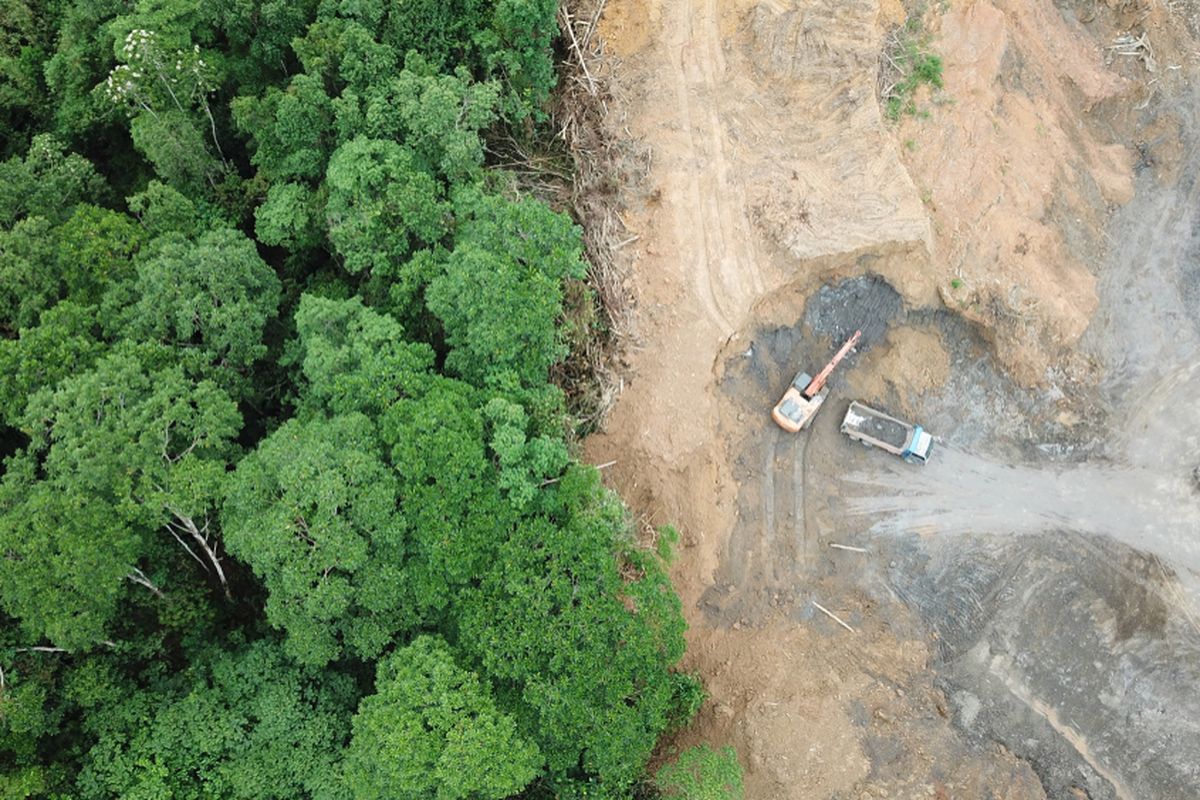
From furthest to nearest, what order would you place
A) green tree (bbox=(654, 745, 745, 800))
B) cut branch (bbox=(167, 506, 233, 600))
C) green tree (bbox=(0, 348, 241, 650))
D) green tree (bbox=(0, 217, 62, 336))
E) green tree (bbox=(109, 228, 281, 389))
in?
1. green tree (bbox=(0, 217, 62, 336))
2. green tree (bbox=(109, 228, 281, 389))
3. green tree (bbox=(654, 745, 745, 800))
4. cut branch (bbox=(167, 506, 233, 600))
5. green tree (bbox=(0, 348, 241, 650))

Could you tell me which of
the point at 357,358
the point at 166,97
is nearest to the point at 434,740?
the point at 357,358

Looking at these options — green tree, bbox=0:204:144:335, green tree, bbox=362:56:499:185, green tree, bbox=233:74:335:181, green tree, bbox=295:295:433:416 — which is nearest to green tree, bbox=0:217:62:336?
green tree, bbox=0:204:144:335

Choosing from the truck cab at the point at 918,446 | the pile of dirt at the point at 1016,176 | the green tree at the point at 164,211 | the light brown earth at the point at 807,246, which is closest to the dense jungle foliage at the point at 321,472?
the green tree at the point at 164,211

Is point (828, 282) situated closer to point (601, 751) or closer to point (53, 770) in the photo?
point (601, 751)

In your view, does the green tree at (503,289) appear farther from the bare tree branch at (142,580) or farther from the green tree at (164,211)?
the bare tree branch at (142,580)

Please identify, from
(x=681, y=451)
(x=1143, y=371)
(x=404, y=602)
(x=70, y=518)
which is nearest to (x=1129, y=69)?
(x=1143, y=371)

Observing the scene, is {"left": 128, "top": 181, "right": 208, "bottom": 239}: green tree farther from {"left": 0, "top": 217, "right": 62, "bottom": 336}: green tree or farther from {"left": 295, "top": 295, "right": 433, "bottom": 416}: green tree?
{"left": 295, "top": 295, "right": 433, "bottom": 416}: green tree

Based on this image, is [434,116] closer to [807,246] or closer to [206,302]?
[206,302]
